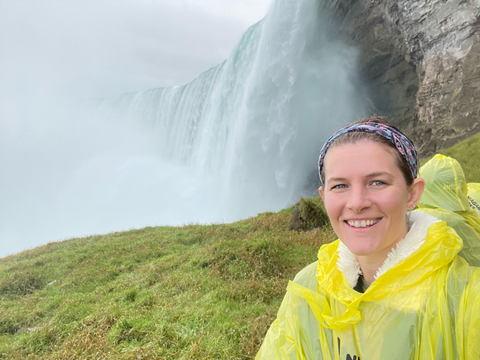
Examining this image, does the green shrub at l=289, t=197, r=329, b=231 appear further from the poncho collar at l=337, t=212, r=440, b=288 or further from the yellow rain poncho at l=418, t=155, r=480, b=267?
the poncho collar at l=337, t=212, r=440, b=288

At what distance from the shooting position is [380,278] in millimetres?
1170

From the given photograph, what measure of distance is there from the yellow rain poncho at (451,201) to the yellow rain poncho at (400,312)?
1.28 meters

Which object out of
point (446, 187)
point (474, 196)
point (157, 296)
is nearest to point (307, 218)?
point (157, 296)

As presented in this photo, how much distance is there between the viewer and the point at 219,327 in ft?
12.4

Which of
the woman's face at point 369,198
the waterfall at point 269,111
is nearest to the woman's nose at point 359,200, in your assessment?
the woman's face at point 369,198

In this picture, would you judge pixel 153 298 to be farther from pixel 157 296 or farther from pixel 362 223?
pixel 362 223

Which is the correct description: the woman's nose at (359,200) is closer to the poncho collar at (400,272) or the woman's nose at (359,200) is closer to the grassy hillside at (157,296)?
the poncho collar at (400,272)

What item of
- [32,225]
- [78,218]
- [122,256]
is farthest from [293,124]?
[32,225]

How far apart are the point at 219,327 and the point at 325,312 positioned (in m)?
2.85

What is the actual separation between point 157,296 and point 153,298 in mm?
82

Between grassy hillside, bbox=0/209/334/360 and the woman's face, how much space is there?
2.65 meters

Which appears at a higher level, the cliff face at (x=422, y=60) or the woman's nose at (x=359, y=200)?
the cliff face at (x=422, y=60)

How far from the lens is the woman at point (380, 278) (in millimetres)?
1036

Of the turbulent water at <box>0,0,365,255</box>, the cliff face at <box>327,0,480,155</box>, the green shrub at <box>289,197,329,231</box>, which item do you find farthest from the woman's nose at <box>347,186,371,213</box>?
the turbulent water at <box>0,0,365,255</box>
